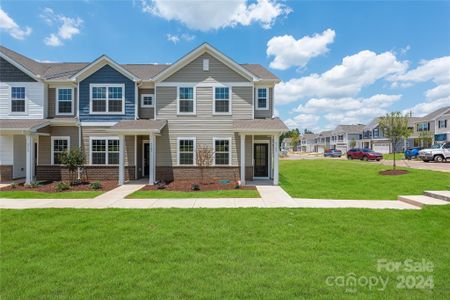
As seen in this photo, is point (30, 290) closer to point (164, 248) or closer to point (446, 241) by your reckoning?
point (164, 248)

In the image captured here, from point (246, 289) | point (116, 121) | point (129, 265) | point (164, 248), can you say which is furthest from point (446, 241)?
point (116, 121)

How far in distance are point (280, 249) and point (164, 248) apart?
246cm

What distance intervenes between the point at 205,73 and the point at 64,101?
31.3ft

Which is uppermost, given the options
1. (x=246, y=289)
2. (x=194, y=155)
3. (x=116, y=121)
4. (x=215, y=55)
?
(x=215, y=55)

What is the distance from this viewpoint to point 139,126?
48.9 ft

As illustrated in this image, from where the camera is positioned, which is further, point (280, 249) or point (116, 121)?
point (116, 121)

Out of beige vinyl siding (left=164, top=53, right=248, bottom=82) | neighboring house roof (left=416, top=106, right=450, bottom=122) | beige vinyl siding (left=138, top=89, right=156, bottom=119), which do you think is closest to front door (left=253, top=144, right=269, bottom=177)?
beige vinyl siding (left=164, top=53, right=248, bottom=82)

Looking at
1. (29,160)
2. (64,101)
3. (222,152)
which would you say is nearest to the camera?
(29,160)

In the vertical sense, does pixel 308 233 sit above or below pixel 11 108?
below

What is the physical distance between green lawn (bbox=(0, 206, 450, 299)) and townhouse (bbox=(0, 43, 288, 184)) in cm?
816

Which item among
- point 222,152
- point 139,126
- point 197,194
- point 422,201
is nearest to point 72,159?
point 139,126

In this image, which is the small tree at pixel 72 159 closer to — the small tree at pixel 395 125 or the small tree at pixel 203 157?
the small tree at pixel 203 157

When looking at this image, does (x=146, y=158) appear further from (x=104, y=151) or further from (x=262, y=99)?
(x=262, y=99)

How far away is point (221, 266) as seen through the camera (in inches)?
180
